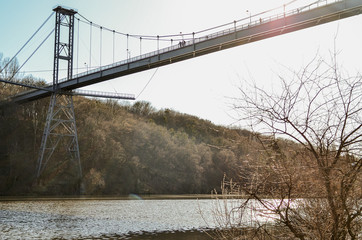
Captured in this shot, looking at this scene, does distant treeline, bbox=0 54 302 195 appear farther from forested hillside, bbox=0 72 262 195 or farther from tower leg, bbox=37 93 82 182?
tower leg, bbox=37 93 82 182

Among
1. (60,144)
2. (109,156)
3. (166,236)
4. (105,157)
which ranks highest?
(60,144)

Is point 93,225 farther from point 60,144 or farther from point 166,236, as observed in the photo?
point 60,144

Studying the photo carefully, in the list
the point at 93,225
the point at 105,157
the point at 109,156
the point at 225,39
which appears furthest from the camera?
the point at 109,156

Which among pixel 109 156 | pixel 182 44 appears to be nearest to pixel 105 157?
pixel 109 156

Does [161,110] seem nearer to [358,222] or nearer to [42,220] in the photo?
[42,220]

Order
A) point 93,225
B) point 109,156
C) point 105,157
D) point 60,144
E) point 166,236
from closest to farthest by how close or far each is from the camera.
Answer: point 166,236 < point 93,225 < point 60,144 < point 105,157 < point 109,156

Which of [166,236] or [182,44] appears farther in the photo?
[182,44]

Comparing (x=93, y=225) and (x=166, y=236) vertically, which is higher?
(x=93, y=225)

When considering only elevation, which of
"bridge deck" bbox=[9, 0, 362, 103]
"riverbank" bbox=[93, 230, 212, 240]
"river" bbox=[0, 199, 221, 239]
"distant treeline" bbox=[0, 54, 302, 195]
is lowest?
"riverbank" bbox=[93, 230, 212, 240]

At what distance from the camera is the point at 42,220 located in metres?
17.7

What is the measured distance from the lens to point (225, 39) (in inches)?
1100

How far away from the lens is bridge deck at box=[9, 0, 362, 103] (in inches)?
846

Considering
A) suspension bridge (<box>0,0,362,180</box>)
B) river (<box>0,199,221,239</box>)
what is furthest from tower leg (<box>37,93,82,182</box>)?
river (<box>0,199,221,239</box>)

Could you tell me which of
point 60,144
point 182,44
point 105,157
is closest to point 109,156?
point 105,157
